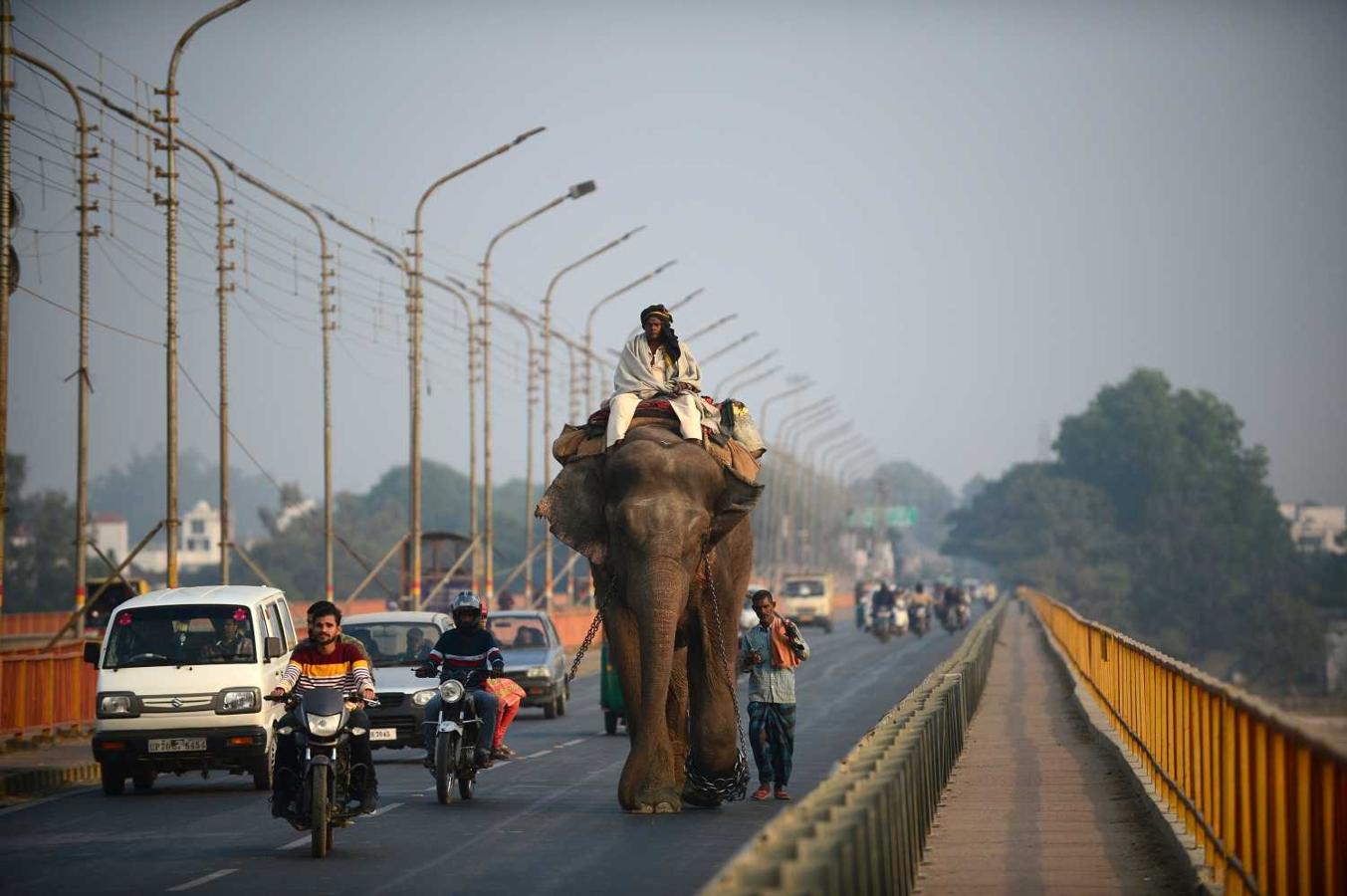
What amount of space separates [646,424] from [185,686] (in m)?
6.19

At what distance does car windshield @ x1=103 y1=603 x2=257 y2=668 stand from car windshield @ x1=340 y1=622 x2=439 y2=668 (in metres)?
4.74

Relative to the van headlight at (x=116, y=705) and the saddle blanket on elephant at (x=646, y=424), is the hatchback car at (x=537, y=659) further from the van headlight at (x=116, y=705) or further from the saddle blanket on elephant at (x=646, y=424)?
the saddle blanket on elephant at (x=646, y=424)

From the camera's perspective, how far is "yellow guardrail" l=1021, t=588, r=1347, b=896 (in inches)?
336

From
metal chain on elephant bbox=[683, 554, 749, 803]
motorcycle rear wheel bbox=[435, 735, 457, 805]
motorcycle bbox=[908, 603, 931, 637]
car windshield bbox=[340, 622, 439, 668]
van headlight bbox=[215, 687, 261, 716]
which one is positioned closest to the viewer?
metal chain on elephant bbox=[683, 554, 749, 803]

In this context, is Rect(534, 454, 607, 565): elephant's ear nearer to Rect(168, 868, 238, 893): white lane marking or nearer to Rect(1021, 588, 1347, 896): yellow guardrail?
Rect(1021, 588, 1347, 896): yellow guardrail

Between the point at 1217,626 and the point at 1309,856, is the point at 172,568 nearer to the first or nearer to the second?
the point at 1309,856

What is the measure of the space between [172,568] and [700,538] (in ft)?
55.7

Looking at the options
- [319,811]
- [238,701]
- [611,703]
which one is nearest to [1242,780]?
[319,811]

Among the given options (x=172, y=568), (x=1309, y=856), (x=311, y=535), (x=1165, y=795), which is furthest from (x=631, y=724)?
(x=311, y=535)

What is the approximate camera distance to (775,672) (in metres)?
21.1

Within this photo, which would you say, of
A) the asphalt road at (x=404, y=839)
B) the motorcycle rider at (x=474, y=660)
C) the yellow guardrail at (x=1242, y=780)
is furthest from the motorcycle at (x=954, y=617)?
the motorcycle rider at (x=474, y=660)

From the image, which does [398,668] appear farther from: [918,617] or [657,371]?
[918,617]

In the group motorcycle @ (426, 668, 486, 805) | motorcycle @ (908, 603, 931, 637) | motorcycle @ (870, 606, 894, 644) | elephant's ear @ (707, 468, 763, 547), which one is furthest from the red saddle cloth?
motorcycle @ (908, 603, 931, 637)

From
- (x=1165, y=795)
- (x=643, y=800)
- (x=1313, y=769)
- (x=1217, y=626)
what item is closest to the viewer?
(x=1313, y=769)
